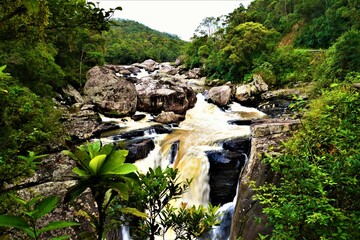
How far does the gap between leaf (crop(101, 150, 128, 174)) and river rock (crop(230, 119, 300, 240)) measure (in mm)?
3341

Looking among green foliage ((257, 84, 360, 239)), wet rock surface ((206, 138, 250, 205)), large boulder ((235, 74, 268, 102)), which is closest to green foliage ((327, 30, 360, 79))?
wet rock surface ((206, 138, 250, 205))

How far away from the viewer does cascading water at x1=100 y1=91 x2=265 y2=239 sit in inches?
349

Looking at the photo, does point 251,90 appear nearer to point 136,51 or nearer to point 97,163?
point 97,163

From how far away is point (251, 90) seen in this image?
19.1 meters

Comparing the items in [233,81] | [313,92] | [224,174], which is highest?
[233,81]

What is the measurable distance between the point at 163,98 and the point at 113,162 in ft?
47.7

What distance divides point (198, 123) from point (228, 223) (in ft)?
25.8

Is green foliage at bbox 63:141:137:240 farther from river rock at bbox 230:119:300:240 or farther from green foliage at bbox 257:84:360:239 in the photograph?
river rock at bbox 230:119:300:240

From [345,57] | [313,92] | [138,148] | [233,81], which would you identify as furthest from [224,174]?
[233,81]

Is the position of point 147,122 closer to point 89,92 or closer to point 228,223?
point 89,92

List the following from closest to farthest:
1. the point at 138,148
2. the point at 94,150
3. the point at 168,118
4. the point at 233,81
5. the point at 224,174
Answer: the point at 94,150
the point at 224,174
the point at 138,148
the point at 168,118
the point at 233,81

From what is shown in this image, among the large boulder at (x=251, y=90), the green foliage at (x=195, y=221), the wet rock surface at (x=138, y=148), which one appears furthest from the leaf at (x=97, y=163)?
the large boulder at (x=251, y=90)

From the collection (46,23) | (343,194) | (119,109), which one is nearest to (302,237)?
(343,194)

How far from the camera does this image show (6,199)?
150 inches
